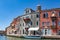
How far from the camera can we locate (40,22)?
54.5 metres

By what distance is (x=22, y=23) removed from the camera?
199ft

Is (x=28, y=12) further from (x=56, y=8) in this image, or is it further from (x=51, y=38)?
(x=51, y=38)

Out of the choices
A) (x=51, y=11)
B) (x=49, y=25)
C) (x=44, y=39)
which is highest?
(x=51, y=11)

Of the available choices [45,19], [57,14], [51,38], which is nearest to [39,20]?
[45,19]

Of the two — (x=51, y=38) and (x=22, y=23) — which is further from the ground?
(x=22, y=23)

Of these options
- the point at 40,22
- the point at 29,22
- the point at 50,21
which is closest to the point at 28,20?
the point at 29,22

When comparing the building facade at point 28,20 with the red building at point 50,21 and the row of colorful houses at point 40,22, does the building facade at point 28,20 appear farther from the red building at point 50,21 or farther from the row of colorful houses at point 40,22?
the red building at point 50,21

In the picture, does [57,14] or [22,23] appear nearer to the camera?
[57,14]

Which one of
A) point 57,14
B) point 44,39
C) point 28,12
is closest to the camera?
point 44,39

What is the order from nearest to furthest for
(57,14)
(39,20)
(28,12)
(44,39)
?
(44,39), (57,14), (39,20), (28,12)

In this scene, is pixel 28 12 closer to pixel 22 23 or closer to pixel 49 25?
pixel 22 23

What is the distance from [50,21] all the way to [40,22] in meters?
3.48

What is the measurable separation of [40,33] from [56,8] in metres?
8.15

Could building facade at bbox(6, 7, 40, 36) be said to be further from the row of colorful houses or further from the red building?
the red building
